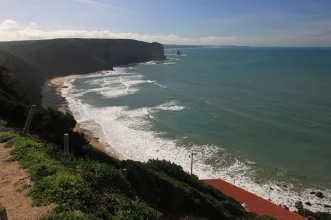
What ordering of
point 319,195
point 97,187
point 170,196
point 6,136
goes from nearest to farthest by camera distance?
point 97,187, point 6,136, point 170,196, point 319,195

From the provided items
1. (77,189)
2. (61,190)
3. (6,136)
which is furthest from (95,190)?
(6,136)

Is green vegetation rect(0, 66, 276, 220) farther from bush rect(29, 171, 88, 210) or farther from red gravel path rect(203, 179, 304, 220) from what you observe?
red gravel path rect(203, 179, 304, 220)

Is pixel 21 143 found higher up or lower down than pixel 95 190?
higher up

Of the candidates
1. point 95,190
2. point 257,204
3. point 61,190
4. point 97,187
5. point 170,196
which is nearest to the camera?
point 61,190

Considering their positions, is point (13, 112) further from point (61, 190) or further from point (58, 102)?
point (58, 102)

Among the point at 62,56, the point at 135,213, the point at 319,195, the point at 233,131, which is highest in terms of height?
the point at 135,213

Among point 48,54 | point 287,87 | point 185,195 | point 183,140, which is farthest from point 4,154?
point 48,54

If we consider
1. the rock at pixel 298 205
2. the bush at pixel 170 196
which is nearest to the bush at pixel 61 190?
the bush at pixel 170 196
